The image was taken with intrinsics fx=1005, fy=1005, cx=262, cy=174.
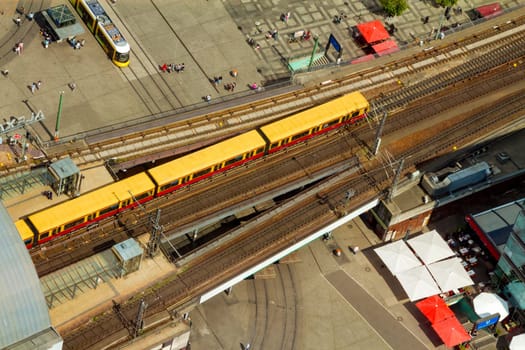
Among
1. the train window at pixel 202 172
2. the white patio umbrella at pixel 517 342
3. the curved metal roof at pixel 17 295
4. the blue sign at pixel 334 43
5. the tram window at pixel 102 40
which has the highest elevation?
the tram window at pixel 102 40

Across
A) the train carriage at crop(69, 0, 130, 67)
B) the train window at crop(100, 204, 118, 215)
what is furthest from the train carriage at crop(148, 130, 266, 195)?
the train carriage at crop(69, 0, 130, 67)

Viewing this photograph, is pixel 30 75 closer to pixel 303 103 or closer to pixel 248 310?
pixel 303 103

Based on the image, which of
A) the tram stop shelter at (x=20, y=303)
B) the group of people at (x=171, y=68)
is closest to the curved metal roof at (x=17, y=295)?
the tram stop shelter at (x=20, y=303)

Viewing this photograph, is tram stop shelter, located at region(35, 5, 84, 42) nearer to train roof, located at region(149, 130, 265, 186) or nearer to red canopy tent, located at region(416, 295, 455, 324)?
train roof, located at region(149, 130, 265, 186)

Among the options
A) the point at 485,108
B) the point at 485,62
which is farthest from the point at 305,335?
the point at 485,62

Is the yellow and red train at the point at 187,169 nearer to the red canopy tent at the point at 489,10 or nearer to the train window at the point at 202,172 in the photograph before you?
the train window at the point at 202,172

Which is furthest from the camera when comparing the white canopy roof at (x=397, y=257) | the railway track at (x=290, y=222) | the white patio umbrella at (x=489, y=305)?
the white canopy roof at (x=397, y=257)
